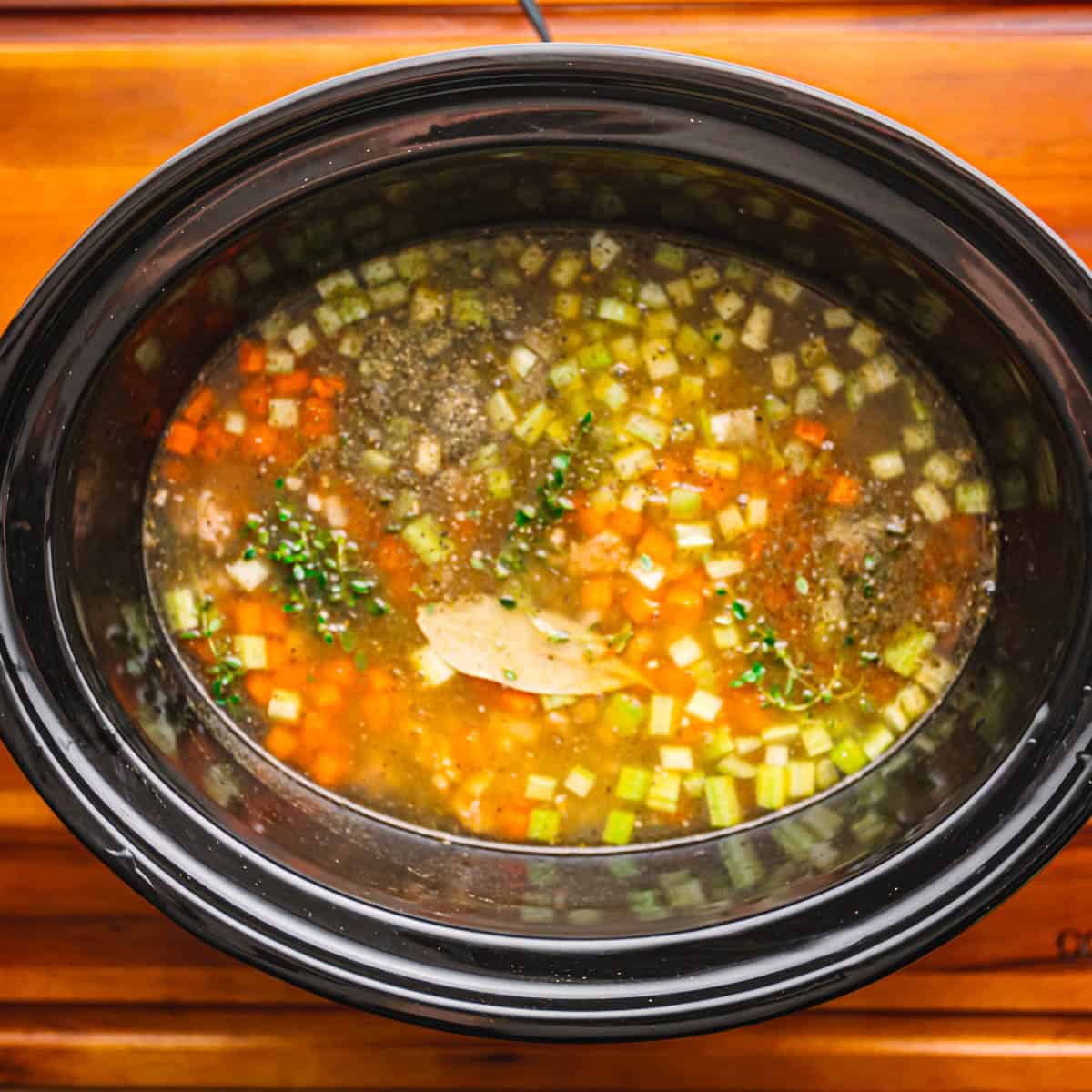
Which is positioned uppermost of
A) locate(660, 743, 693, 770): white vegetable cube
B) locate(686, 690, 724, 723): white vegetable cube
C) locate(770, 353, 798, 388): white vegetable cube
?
locate(770, 353, 798, 388): white vegetable cube

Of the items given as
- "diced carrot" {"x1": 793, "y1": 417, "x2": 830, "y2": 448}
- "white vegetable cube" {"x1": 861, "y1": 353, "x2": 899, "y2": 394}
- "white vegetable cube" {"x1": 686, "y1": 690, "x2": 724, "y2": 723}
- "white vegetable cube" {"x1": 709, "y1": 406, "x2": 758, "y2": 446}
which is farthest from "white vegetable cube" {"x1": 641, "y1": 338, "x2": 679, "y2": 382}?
"white vegetable cube" {"x1": 686, "y1": 690, "x2": 724, "y2": 723}

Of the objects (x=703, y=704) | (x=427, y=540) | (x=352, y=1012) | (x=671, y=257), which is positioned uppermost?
(x=671, y=257)

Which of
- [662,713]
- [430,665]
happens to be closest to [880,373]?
[662,713]

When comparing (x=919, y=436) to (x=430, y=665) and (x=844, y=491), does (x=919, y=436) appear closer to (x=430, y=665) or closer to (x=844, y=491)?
(x=844, y=491)

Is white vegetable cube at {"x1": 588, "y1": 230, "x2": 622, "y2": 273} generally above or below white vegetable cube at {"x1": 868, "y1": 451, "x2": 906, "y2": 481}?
above

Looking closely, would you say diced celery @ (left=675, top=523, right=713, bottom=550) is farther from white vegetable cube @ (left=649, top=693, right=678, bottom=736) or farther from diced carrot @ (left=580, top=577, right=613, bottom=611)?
white vegetable cube @ (left=649, top=693, right=678, bottom=736)

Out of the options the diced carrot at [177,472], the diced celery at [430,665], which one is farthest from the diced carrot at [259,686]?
the diced carrot at [177,472]

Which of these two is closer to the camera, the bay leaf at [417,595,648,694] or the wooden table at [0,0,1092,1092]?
the wooden table at [0,0,1092,1092]
